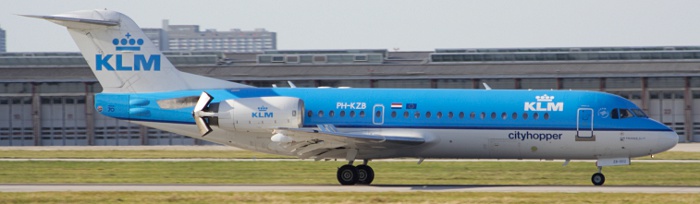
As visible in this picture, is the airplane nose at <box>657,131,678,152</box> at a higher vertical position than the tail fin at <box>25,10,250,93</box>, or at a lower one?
lower

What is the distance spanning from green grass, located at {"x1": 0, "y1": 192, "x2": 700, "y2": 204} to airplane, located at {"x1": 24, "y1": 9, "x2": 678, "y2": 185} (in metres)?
3.90

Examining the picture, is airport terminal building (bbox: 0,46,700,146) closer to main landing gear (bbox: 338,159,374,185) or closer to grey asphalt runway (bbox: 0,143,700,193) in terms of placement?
main landing gear (bbox: 338,159,374,185)

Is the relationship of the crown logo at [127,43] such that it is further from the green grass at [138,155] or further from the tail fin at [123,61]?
the green grass at [138,155]

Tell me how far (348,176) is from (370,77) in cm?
3045

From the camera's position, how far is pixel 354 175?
3003 centimetres

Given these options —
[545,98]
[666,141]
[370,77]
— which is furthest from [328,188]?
[370,77]

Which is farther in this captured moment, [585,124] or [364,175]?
[364,175]

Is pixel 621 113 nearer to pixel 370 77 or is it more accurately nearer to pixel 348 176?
pixel 348 176

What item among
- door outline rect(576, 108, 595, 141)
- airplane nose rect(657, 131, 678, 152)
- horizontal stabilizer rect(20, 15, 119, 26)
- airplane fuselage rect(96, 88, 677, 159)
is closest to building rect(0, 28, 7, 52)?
horizontal stabilizer rect(20, 15, 119, 26)

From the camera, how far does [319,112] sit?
100 feet

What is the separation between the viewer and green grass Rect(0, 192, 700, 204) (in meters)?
24.1

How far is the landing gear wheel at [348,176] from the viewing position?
29983 millimetres

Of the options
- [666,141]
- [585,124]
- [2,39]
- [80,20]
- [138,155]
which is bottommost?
[138,155]

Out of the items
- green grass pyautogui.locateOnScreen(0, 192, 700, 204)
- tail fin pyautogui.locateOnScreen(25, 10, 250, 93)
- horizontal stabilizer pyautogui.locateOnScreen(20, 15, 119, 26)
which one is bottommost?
green grass pyautogui.locateOnScreen(0, 192, 700, 204)
